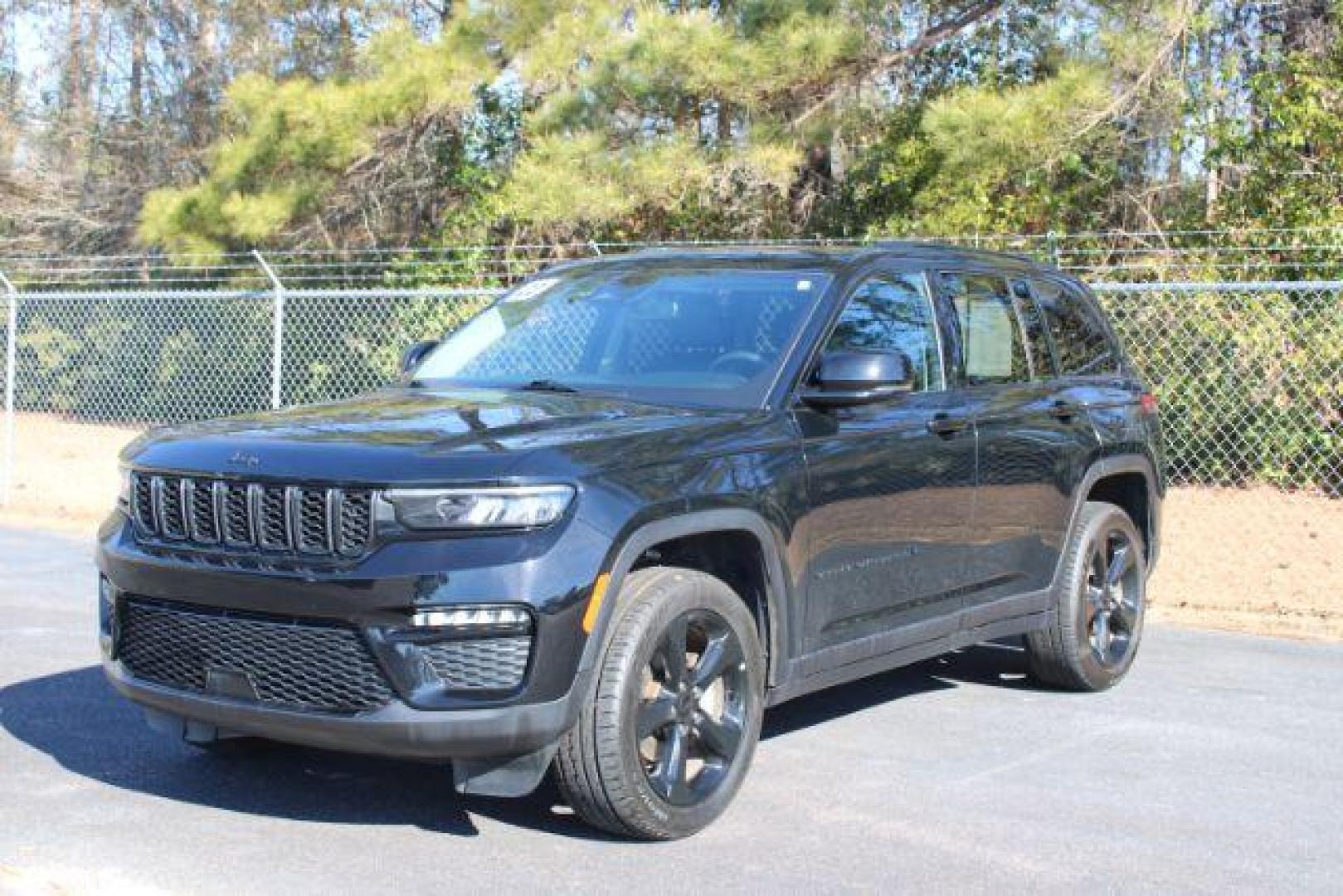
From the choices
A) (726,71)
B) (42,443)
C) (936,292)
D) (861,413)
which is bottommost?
(42,443)

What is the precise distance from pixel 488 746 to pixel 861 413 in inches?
76.5

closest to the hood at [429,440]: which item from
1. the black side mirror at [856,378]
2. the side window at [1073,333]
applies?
the black side mirror at [856,378]

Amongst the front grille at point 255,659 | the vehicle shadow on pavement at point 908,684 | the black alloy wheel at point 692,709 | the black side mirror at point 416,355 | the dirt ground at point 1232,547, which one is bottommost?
the dirt ground at point 1232,547

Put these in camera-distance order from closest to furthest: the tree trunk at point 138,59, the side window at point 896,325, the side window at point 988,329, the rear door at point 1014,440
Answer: the side window at point 896,325 → the rear door at point 1014,440 → the side window at point 988,329 → the tree trunk at point 138,59

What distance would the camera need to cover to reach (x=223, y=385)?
67.0 feet

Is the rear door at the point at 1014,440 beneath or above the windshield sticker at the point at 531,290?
beneath

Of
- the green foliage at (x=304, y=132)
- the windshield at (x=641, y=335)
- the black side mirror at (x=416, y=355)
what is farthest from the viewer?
the green foliage at (x=304, y=132)

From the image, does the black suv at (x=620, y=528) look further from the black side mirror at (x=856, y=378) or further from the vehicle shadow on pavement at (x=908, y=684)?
the vehicle shadow on pavement at (x=908, y=684)

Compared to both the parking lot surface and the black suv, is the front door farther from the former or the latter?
the parking lot surface


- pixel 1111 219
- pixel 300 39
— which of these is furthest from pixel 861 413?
pixel 300 39

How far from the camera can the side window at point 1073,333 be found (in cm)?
732

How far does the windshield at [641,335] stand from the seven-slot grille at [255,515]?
136cm

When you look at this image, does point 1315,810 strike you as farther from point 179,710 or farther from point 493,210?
point 493,210

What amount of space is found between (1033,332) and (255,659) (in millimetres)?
3771
